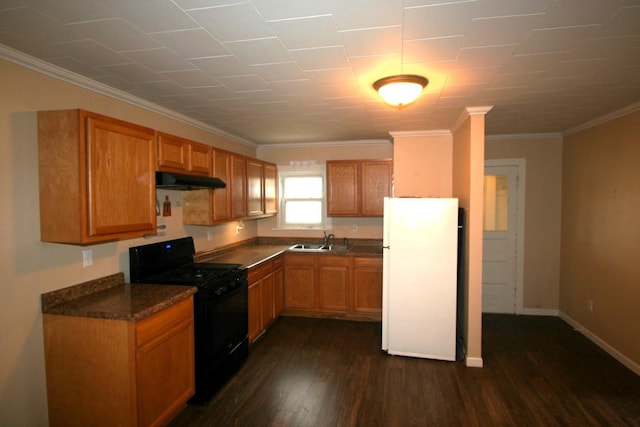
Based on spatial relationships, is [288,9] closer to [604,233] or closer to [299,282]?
[299,282]

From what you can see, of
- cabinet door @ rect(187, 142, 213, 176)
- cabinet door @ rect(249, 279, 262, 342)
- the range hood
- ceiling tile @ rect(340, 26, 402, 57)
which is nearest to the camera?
ceiling tile @ rect(340, 26, 402, 57)

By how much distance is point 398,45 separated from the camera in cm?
184

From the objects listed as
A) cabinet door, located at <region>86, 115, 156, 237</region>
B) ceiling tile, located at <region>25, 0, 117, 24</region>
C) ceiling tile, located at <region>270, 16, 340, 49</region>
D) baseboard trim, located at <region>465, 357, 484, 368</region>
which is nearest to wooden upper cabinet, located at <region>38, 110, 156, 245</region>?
cabinet door, located at <region>86, 115, 156, 237</region>

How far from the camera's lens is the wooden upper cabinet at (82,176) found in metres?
1.94

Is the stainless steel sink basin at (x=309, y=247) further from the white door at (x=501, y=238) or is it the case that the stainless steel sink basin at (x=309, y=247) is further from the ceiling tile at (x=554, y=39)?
the ceiling tile at (x=554, y=39)

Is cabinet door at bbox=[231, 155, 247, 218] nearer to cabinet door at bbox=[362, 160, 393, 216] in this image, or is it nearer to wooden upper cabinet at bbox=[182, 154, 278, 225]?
wooden upper cabinet at bbox=[182, 154, 278, 225]

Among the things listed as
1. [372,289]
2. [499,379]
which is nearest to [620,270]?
[499,379]

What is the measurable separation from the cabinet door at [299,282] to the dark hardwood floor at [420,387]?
2.02 feet

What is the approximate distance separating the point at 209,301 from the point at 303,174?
9.29 feet

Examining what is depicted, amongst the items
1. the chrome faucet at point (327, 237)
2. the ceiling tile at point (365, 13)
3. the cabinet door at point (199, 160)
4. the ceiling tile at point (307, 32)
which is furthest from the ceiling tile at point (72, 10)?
the chrome faucet at point (327, 237)

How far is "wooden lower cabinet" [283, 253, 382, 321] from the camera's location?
4.21 meters

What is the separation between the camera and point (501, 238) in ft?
14.7

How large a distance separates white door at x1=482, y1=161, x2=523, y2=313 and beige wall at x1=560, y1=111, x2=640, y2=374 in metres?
0.56

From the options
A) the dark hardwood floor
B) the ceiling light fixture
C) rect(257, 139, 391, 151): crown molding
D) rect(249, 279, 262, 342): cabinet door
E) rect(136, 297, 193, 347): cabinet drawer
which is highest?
rect(257, 139, 391, 151): crown molding
